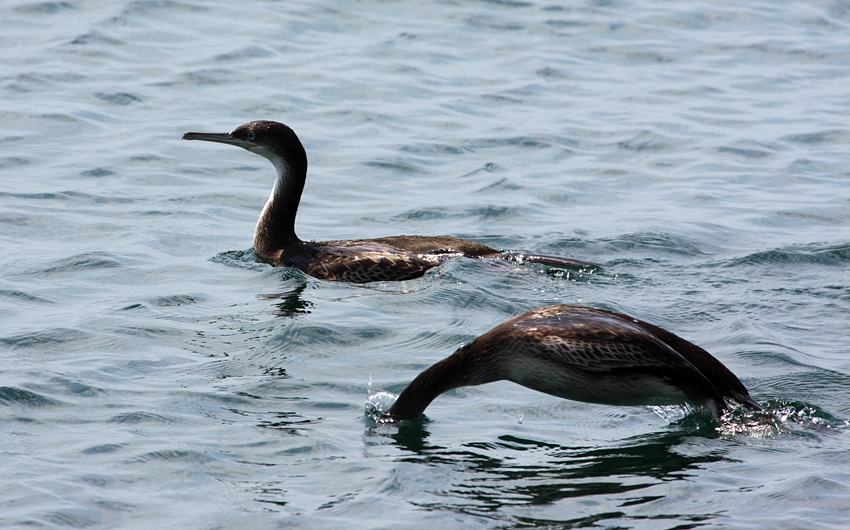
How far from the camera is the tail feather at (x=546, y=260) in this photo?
388 inches

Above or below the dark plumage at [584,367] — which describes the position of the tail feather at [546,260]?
below

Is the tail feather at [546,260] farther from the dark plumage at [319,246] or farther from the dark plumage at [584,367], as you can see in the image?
the dark plumage at [584,367]

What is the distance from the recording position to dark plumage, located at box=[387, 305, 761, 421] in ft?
21.2

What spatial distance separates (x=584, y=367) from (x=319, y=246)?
15.3ft

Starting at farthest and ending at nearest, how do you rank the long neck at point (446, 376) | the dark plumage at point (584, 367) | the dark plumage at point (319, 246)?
the dark plumage at point (319, 246) < the long neck at point (446, 376) < the dark plumage at point (584, 367)

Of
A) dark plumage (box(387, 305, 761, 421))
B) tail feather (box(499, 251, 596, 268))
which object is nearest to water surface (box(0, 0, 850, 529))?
tail feather (box(499, 251, 596, 268))

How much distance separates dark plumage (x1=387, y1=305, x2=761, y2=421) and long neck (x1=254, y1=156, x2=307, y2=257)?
4355 millimetres

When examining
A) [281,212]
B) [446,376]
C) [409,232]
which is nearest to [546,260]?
[409,232]

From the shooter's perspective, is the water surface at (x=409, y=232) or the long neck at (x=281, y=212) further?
the long neck at (x=281, y=212)

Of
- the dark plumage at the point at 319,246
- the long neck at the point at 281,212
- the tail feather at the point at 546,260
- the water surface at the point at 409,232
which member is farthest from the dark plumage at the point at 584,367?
the long neck at the point at 281,212

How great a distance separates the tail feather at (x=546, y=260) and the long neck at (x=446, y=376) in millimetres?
3306

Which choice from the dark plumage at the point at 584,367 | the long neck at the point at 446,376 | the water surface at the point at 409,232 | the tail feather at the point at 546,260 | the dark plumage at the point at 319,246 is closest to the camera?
the water surface at the point at 409,232

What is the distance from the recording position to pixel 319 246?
10695 mm

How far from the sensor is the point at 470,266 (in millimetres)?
9859
